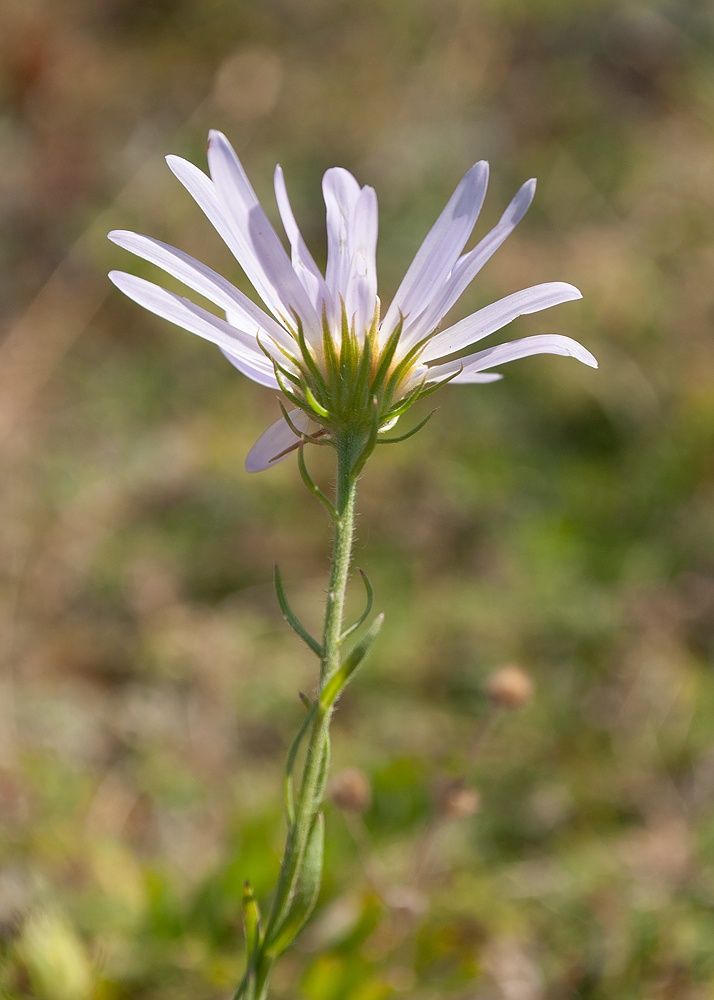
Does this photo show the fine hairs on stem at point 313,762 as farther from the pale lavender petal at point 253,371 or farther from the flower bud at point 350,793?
the flower bud at point 350,793

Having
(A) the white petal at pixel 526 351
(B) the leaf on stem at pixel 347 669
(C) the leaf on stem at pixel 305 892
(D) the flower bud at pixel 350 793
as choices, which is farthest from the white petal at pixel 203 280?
(D) the flower bud at pixel 350 793

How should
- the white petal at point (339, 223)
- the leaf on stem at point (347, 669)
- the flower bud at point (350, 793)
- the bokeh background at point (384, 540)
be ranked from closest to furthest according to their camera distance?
1. the leaf on stem at point (347, 669)
2. the white petal at point (339, 223)
3. the flower bud at point (350, 793)
4. the bokeh background at point (384, 540)

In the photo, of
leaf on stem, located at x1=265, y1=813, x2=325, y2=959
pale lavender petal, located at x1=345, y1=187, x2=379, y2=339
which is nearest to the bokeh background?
leaf on stem, located at x1=265, y1=813, x2=325, y2=959

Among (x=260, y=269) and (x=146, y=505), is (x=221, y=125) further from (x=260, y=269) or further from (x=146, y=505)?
(x=260, y=269)

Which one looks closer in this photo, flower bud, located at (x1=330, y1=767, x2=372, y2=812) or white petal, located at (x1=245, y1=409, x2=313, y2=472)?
white petal, located at (x1=245, y1=409, x2=313, y2=472)

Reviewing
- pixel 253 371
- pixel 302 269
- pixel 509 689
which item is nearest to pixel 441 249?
pixel 302 269

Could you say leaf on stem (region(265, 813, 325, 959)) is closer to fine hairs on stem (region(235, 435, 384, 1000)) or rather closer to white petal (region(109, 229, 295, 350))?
fine hairs on stem (region(235, 435, 384, 1000))

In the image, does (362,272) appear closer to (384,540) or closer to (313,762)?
(313,762)

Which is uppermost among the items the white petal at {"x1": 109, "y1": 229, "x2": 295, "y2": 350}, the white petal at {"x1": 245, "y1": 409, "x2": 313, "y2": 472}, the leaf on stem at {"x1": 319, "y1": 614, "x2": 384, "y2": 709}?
the white petal at {"x1": 109, "y1": 229, "x2": 295, "y2": 350}
